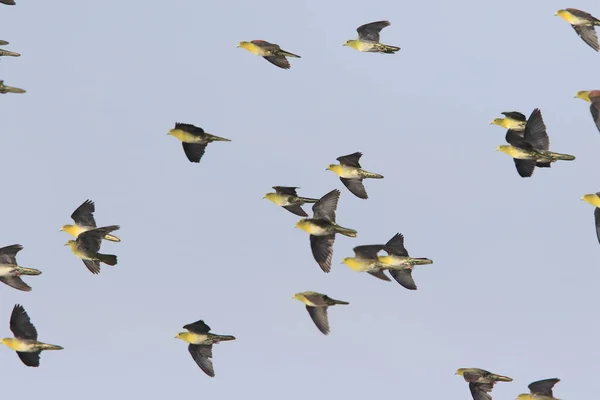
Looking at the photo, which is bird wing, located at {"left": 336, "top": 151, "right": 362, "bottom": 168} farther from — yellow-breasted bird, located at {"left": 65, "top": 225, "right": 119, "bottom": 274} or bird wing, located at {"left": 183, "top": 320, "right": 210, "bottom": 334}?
yellow-breasted bird, located at {"left": 65, "top": 225, "right": 119, "bottom": 274}

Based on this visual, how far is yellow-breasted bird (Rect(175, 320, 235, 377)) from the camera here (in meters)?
76.6

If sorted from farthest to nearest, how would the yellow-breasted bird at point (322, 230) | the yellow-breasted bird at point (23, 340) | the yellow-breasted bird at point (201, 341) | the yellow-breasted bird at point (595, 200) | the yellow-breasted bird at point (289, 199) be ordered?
the yellow-breasted bird at point (289, 199), the yellow-breasted bird at point (201, 341), the yellow-breasted bird at point (23, 340), the yellow-breasted bird at point (595, 200), the yellow-breasted bird at point (322, 230)

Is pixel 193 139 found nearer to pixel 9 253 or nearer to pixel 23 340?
pixel 9 253

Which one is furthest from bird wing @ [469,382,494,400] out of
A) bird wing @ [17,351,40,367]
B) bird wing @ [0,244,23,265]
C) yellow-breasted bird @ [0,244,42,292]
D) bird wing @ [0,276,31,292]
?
bird wing @ [0,244,23,265]

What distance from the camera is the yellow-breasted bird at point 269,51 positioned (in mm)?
79562

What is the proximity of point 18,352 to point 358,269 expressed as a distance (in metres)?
15.1

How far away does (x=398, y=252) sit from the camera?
76.4 metres

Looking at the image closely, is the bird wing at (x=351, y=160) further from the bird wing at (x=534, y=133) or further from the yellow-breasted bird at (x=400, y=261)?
the bird wing at (x=534, y=133)

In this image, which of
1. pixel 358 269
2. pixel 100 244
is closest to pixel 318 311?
pixel 358 269

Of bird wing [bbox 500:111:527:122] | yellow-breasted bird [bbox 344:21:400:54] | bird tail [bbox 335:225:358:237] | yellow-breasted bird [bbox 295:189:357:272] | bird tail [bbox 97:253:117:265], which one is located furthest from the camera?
yellow-breasted bird [bbox 344:21:400:54]

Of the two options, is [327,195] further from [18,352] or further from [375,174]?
[18,352]

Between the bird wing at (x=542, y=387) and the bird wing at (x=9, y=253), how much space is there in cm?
2311

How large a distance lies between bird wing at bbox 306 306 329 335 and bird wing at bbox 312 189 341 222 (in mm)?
3882

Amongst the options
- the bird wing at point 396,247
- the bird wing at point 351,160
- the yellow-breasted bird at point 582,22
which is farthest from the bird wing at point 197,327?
the yellow-breasted bird at point 582,22
